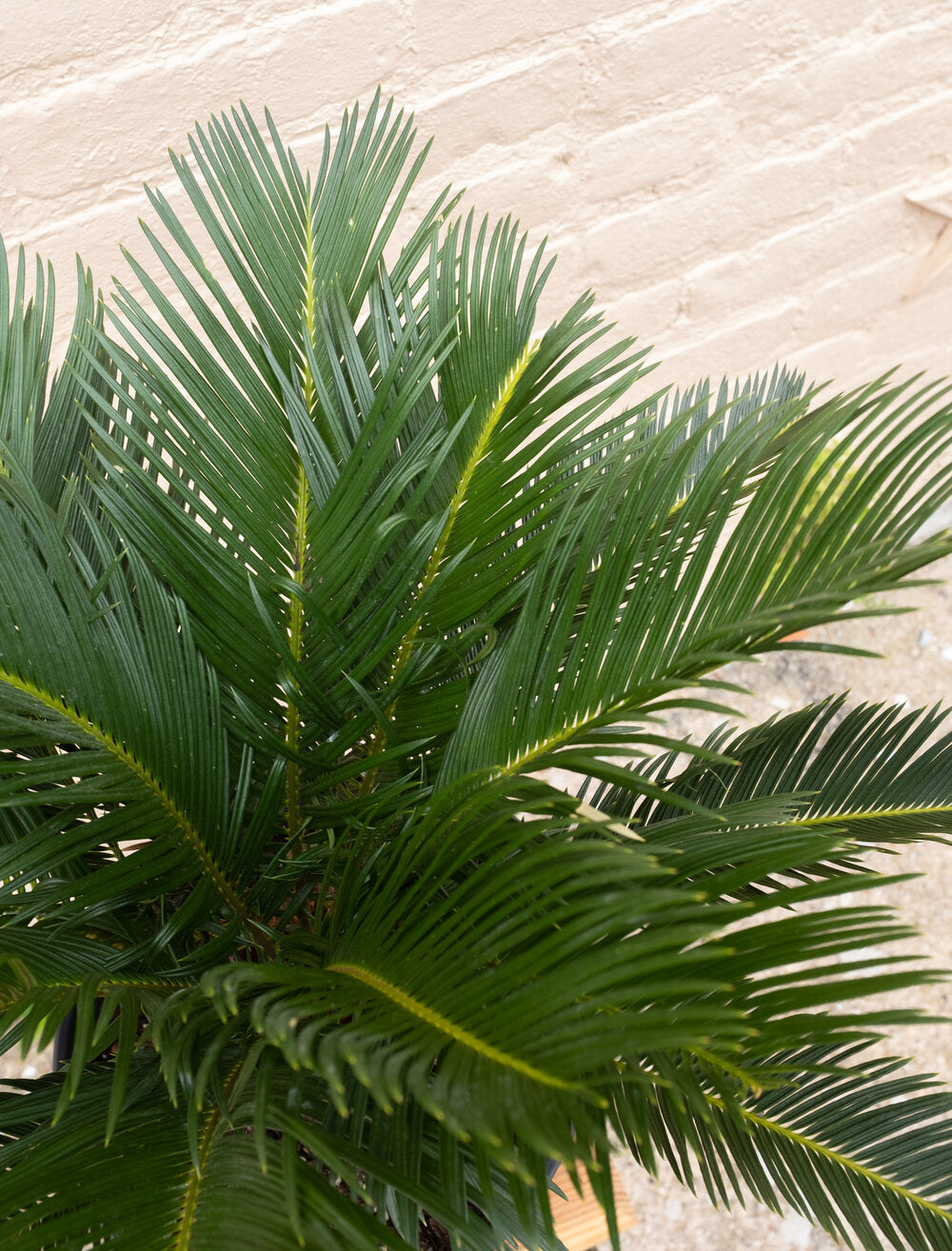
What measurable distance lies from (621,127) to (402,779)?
3.10ft

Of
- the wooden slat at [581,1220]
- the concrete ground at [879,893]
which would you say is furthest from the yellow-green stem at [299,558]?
the concrete ground at [879,893]

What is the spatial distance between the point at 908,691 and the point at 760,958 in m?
1.30

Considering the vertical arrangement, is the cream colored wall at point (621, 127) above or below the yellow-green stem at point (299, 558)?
above

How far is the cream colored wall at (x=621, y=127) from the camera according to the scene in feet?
3.12

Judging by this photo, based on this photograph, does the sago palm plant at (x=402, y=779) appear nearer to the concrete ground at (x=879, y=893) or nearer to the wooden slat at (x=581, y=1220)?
the wooden slat at (x=581, y=1220)

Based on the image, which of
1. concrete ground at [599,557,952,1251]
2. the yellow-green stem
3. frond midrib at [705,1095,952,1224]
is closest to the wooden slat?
concrete ground at [599,557,952,1251]

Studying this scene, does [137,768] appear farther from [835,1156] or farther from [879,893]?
[879,893]

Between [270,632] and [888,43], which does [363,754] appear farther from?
[888,43]

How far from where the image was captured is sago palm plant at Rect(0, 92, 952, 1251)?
1.35ft

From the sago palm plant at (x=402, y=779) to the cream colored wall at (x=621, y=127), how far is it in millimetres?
319

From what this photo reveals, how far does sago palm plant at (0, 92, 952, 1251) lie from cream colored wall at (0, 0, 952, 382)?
0.32 metres

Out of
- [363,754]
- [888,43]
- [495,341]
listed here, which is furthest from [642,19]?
[363,754]

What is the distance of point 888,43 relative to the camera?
1351 millimetres

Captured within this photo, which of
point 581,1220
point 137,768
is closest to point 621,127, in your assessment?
point 137,768
